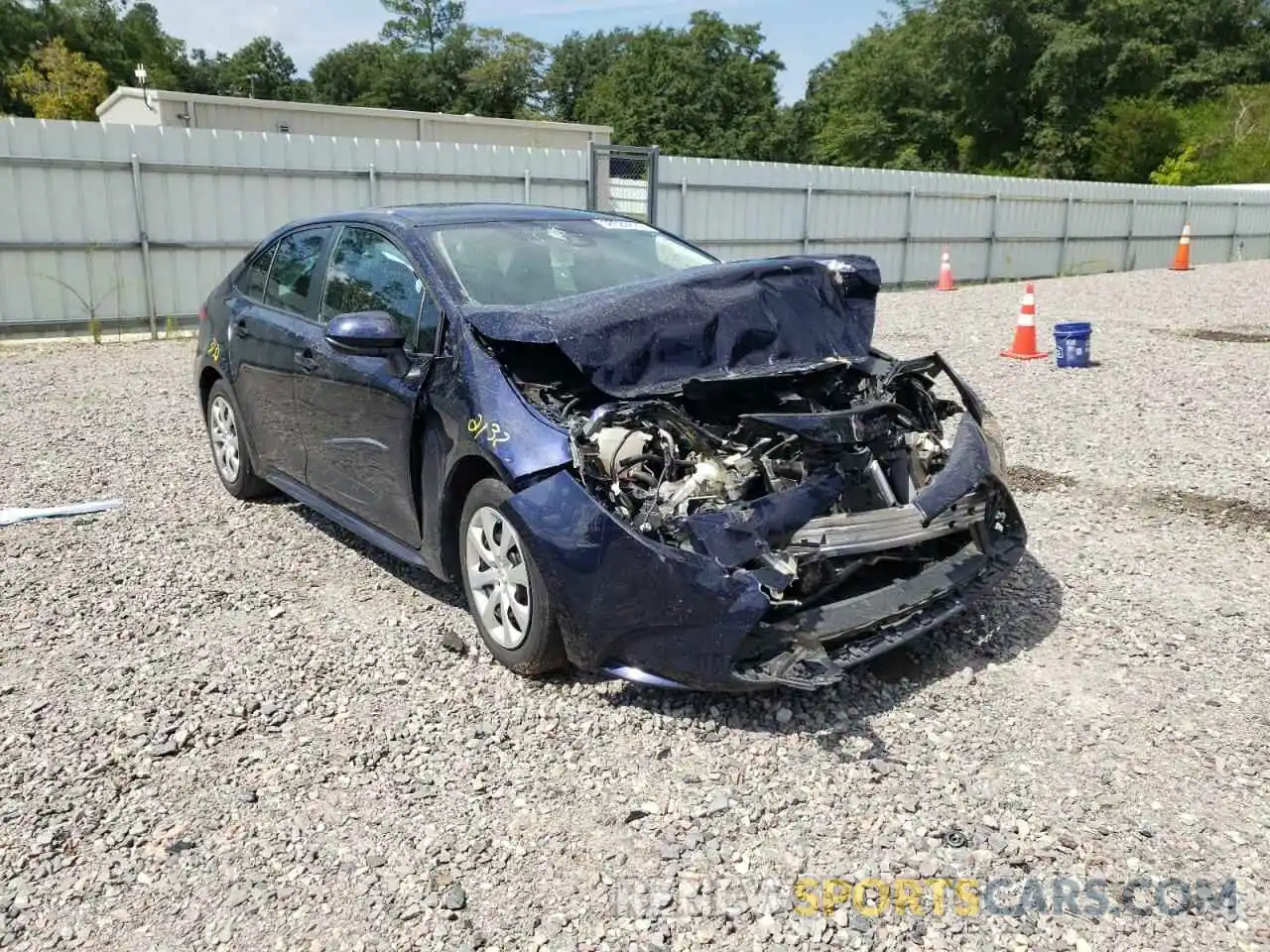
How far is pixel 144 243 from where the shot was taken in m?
12.6

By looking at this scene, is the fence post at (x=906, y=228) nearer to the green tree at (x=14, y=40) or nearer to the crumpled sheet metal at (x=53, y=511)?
the crumpled sheet metal at (x=53, y=511)

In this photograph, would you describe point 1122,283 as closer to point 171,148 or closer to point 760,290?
point 171,148

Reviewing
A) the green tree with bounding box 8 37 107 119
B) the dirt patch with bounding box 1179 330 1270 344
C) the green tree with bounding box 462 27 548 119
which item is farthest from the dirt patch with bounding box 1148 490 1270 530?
the green tree with bounding box 462 27 548 119

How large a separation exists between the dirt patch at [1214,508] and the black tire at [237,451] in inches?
197

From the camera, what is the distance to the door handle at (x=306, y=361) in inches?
187

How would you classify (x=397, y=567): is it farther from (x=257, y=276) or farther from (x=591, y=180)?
(x=591, y=180)

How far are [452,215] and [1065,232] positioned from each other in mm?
20369

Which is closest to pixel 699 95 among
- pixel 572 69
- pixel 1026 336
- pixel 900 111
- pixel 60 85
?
pixel 900 111

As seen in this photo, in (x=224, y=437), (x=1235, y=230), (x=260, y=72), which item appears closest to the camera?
(x=224, y=437)

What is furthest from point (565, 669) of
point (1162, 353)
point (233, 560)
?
point (1162, 353)

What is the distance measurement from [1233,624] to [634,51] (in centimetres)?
6871

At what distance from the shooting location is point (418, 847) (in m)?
2.89

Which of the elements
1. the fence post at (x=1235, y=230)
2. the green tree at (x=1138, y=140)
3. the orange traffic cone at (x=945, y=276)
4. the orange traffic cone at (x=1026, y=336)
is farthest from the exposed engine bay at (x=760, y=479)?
the green tree at (x=1138, y=140)

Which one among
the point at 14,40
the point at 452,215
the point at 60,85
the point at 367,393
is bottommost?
the point at 367,393
